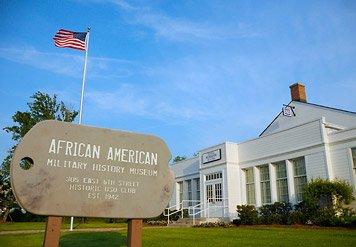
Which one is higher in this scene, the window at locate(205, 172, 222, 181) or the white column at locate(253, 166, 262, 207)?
the window at locate(205, 172, 222, 181)

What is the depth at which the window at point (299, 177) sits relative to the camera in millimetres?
19797

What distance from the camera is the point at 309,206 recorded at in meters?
17.6

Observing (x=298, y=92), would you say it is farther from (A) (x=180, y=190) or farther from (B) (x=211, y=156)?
(A) (x=180, y=190)

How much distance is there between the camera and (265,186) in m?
22.4

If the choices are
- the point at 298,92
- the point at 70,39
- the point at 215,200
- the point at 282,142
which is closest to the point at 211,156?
the point at 215,200

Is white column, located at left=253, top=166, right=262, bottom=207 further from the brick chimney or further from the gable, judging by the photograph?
the brick chimney

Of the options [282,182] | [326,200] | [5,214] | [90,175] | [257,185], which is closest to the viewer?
[90,175]

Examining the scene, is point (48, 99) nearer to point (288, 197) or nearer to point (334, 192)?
point (288, 197)

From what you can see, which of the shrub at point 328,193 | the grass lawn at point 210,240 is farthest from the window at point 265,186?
the grass lawn at point 210,240

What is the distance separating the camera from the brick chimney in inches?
1095

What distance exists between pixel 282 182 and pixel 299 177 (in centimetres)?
133

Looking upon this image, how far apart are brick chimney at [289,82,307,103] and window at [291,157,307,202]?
28.7 feet

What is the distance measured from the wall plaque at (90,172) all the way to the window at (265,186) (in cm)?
1798

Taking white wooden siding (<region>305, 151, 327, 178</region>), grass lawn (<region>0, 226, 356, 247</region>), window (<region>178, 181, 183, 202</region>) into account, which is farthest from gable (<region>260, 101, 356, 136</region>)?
grass lawn (<region>0, 226, 356, 247</region>)
